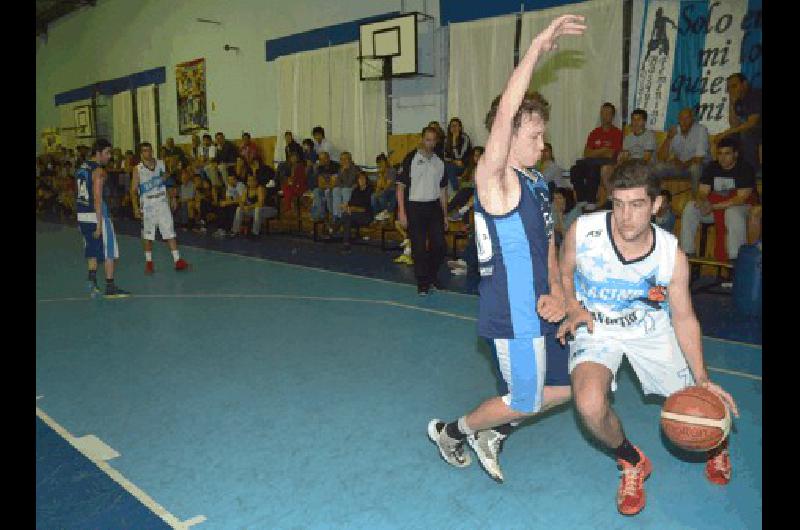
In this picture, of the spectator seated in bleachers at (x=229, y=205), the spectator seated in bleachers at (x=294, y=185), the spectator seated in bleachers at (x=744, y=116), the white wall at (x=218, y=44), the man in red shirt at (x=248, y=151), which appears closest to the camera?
the spectator seated in bleachers at (x=744, y=116)

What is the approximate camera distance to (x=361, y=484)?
3443mm

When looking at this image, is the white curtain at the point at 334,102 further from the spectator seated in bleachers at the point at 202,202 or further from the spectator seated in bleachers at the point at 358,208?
the spectator seated in bleachers at the point at 358,208

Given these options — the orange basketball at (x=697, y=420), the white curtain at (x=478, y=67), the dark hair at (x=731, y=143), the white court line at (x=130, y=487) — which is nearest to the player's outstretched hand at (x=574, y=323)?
the orange basketball at (x=697, y=420)

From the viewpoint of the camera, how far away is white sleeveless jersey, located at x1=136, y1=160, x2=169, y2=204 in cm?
984

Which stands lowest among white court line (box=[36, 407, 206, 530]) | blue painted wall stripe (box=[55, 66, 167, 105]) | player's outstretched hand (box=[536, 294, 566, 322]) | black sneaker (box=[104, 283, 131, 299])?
white court line (box=[36, 407, 206, 530])

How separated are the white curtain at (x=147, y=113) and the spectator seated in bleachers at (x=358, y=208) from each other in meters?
13.1

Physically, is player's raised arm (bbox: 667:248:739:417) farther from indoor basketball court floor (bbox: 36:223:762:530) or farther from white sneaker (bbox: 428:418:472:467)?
white sneaker (bbox: 428:418:472:467)

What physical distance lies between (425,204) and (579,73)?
4.89 meters

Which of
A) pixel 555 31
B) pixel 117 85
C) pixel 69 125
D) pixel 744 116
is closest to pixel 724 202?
pixel 744 116

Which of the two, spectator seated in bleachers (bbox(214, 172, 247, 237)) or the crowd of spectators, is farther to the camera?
spectator seated in bleachers (bbox(214, 172, 247, 237))

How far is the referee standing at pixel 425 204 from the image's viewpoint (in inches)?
307

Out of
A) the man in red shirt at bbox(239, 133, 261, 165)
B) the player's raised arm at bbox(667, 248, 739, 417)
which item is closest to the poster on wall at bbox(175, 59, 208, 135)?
the man in red shirt at bbox(239, 133, 261, 165)

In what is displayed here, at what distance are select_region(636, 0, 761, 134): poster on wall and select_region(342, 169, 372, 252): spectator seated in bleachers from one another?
495 centimetres
